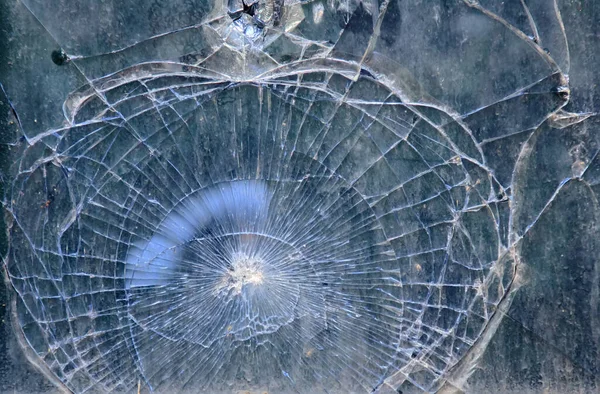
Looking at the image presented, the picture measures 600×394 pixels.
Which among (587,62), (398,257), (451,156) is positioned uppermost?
(587,62)

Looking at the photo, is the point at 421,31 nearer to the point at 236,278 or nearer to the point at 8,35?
the point at 236,278

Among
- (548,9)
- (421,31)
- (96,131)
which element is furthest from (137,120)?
(548,9)

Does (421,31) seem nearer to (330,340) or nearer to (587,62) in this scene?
(587,62)

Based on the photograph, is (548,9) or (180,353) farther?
(180,353)

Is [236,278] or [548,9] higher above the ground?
[548,9]

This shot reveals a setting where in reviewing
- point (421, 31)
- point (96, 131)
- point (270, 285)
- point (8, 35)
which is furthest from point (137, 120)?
point (421, 31)

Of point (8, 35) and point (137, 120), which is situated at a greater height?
point (8, 35)
